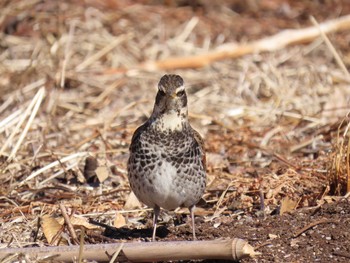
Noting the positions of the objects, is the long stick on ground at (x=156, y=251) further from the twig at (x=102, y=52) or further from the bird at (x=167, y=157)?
the twig at (x=102, y=52)

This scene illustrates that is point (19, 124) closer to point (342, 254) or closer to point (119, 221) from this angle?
point (119, 221)

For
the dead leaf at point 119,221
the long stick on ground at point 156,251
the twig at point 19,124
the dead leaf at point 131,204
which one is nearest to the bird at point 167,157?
the dead leaf at point 119,221

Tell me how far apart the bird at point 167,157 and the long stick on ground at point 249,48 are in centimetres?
465

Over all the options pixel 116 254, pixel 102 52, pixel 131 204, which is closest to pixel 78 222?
pixel 131 204

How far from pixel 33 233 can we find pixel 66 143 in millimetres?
2490

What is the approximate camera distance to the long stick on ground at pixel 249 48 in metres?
10.5

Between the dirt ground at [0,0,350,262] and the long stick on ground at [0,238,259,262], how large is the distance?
0.45m

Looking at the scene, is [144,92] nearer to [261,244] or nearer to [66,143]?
[66,143]

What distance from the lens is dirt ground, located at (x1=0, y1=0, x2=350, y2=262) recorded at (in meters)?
6.05

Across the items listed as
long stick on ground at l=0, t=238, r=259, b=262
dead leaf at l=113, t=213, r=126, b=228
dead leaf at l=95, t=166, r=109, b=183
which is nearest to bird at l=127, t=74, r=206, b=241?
dead leaf at l=113, t=213, r=126, b=228

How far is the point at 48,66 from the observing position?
10.0 m

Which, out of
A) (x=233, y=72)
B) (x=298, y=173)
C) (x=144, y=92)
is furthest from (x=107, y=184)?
(x=233, y=72)

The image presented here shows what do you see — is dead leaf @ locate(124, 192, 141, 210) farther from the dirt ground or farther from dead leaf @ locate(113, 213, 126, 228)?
dead leaf @ locate(113, 213, 126, 228)

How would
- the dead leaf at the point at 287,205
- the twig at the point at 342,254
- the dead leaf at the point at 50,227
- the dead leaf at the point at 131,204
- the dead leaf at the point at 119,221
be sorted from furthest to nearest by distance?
1. the dead leaf at the point at 131,204
2. the dead leaf at the point at 119,221
3. the dead leaf at the point at 287,205
4. the dead leaf at the point at 50,227
5. the twig at the point at 342,254
